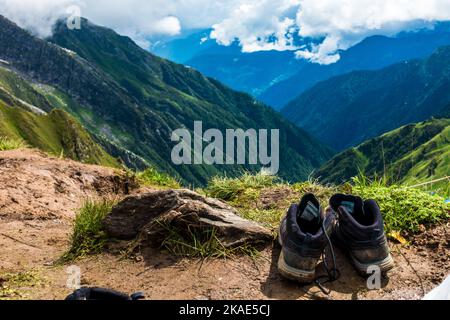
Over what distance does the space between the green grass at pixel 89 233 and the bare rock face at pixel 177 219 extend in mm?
224

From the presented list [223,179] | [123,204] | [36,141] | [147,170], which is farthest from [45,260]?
[36,141]

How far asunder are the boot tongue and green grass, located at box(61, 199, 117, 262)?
11.9 feet

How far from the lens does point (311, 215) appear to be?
721cm

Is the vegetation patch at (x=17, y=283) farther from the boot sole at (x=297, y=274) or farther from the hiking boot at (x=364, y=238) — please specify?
the hiking boot at (x=364, y=238)

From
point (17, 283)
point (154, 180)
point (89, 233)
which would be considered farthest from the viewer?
point (154, 180)

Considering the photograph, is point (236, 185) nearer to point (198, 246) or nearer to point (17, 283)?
point (198, 246)

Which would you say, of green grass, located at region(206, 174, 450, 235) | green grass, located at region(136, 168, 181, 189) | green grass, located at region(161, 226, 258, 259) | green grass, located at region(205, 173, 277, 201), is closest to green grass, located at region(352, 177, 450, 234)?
green grass, located at region(206, 174, 450, 235)

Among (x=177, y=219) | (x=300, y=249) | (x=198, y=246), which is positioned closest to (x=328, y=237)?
(x=300, y=249)

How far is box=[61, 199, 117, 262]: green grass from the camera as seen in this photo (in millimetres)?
8219

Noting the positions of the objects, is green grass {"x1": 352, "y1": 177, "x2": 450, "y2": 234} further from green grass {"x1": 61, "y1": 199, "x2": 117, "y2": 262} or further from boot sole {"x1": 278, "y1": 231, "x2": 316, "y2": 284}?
green grass {"x1": 61, "y1": 199, "x2": 117, "y2": 262}

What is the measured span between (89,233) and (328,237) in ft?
14.6

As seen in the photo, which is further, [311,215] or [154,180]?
[154,180]
